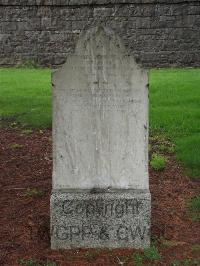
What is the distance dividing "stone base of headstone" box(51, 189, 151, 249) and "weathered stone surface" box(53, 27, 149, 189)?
3.4 inches

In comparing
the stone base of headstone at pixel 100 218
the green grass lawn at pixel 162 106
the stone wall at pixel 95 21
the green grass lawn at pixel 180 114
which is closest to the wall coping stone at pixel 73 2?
the stone wall at pixel 95 21

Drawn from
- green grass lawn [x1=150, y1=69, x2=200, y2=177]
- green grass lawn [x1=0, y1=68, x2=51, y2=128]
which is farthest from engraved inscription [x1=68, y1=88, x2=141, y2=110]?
green grass lawn [x1=0, y1=68, x2=51, y2=128]

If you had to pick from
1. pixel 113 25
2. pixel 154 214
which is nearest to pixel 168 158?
pixel 154 214

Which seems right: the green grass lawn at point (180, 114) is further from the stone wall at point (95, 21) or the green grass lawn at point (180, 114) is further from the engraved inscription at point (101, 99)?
the stone wall at point (95, 21)

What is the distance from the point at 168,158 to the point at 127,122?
2893mm

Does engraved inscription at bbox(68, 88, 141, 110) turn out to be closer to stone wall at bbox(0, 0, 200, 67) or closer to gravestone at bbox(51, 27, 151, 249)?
gravestone at bbox(51, 27, 151, 249)

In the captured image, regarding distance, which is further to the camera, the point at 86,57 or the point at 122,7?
the point at 122,7

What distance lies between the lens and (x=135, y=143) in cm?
445

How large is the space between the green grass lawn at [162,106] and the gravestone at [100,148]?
7.05 ft

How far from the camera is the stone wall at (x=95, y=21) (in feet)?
56.8

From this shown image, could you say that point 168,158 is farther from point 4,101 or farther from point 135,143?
point 4,101

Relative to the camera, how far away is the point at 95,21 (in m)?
17.3

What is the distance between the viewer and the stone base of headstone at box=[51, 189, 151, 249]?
447 centimetres

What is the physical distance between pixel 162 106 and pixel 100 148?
5.80 metres
